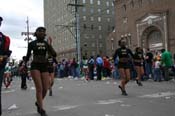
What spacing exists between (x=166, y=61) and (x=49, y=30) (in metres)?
131

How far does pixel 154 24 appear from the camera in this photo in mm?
58781

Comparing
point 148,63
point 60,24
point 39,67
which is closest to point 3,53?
point 39,67

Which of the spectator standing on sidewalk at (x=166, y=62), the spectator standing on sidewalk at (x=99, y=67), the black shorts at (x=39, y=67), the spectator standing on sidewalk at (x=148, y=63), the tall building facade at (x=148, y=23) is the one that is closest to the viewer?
the black shorts at (x=39, y=67)

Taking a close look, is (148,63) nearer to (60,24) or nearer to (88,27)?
(88,27)

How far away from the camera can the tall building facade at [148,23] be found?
56406 mm

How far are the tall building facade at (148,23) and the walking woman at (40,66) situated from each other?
46.6m

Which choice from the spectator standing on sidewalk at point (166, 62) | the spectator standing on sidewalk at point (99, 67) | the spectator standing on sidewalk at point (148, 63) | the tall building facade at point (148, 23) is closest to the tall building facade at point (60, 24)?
the tall building facade at point (148, 23)

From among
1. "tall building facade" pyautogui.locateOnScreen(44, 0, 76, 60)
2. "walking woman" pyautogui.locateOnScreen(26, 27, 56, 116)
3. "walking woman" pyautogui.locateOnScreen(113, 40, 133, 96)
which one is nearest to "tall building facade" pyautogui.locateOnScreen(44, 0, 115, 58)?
"tall building facade" pyautogui.locateOnScreen(44, 0, 76, 60)

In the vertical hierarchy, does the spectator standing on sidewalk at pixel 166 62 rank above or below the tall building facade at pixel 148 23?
below

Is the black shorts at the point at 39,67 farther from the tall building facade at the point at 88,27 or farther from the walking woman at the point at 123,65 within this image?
the tall building facade at the point at 88,27

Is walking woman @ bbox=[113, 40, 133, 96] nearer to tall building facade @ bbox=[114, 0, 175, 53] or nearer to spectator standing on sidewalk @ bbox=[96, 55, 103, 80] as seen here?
spectator standing on sidewalk @ bbox=[96, 55, 103, 80]

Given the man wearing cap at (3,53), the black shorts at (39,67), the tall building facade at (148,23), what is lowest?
the black shorts at (39,67)

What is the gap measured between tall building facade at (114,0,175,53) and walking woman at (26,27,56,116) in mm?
46574

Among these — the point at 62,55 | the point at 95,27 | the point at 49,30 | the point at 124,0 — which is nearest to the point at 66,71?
the point at 124,0
